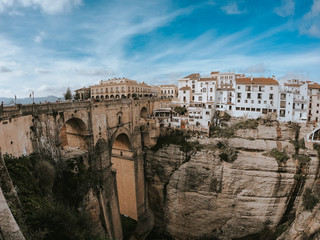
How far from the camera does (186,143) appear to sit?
20.2 m

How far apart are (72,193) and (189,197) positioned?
12.4 m

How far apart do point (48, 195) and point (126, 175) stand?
1107 centimetres

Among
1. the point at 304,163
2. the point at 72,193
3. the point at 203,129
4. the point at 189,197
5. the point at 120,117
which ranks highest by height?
the point at 120,117

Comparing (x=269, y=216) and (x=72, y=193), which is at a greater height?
(x=72, y=193)

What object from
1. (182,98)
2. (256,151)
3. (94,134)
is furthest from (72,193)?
(182,98)

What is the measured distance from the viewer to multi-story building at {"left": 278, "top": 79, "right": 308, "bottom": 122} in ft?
74.8

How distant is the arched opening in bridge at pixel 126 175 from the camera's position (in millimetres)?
18781

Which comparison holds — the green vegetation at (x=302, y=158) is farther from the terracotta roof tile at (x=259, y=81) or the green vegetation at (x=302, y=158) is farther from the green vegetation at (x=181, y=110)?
the green vegetation at (x=181, y=110)

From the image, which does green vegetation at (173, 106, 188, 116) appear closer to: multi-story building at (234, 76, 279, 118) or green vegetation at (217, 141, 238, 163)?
multi-story building at (234, 76, 279, 118)

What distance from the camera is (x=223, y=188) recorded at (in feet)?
59.8

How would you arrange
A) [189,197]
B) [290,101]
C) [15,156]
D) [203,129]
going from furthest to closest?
[290,101], [203,129], [189,197], [15,156]

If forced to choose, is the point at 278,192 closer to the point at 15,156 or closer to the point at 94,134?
the point at 94,134

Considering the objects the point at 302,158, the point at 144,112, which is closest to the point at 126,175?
the point at 144,112

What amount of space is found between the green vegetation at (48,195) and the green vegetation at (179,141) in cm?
1002
